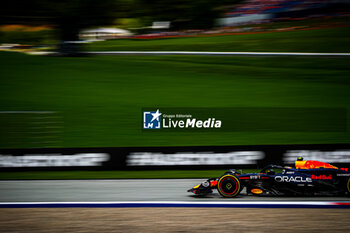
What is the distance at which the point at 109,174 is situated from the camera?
1020 centimetres

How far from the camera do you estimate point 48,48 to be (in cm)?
2133

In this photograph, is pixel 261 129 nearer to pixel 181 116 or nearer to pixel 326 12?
pixel 181 116

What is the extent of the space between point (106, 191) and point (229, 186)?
2.64 meters

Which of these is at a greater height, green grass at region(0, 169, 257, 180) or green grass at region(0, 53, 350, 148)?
green grass at region(0, 53, 350, 148)

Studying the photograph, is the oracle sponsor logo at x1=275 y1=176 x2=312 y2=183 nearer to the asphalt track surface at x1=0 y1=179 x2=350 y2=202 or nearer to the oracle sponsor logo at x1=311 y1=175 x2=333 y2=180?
the oracle sponsor logo at x1=311 y1=175 x2=333 y2=180

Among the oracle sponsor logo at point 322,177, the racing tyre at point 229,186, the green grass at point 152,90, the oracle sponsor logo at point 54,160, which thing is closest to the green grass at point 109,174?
the oracle sponsor logo at point 54,160

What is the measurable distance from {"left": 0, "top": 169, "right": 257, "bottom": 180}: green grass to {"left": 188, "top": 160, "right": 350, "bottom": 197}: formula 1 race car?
2475 mm

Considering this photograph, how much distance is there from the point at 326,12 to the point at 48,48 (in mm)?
16041

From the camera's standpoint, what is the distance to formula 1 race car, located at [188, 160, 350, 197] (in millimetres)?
7363

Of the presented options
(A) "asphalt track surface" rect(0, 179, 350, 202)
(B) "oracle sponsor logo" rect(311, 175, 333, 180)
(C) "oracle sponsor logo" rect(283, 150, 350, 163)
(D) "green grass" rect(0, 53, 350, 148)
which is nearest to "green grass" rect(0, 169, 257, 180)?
(A) "asphalt track surface" rect(0, 179, 350, 202)

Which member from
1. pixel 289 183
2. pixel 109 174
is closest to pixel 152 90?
pixel 109 174

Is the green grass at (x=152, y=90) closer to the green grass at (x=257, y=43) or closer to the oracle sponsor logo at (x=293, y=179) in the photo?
the green grass at (x=257, y=43)

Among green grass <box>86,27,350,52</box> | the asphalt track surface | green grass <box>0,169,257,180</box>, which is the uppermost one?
green grass <box>86,27,350,52</box>

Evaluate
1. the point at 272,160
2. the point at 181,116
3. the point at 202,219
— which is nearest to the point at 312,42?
the point at 181,116
